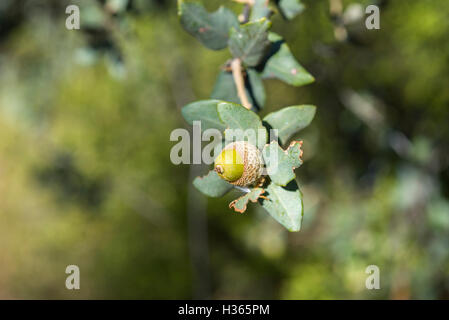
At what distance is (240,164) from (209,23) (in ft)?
0.64

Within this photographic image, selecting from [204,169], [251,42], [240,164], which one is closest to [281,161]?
[240,164]

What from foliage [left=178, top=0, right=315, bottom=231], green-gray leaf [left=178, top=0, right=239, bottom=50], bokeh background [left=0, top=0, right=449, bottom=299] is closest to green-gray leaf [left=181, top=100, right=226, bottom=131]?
foliage [left=178, top=0, right=315, bottom=231]

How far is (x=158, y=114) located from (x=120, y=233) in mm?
812

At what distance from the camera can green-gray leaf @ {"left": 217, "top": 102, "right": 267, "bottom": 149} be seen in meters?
0.39

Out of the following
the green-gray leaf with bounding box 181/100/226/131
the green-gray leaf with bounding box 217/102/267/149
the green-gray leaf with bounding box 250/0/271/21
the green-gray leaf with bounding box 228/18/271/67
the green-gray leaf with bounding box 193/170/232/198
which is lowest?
the green-gray leaf with bounding box 193/170/232/198

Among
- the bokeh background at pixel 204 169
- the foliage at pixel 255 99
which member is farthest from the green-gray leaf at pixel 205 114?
the bokeh background at pixel 204 169

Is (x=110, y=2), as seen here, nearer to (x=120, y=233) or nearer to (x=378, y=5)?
(x=378, y=5)

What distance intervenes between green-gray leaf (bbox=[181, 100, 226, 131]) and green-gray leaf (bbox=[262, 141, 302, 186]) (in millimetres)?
59

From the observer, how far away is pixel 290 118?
1.35 ft

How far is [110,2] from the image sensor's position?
0.70 m

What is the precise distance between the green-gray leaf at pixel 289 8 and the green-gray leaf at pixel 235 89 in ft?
0.30

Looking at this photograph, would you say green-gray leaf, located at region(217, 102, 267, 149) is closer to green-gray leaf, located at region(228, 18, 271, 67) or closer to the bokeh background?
green-gray leaf, located at region(228, 18, 271, 67)
